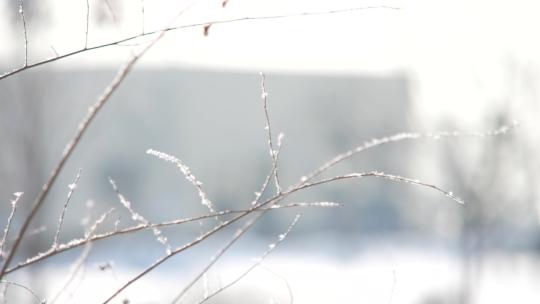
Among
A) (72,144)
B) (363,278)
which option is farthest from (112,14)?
(363,278)

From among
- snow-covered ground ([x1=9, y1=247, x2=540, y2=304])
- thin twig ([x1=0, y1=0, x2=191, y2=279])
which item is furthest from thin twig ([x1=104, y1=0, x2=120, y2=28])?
snow-covered ground ([x1=9, y1=247, x2=540, y2=304])

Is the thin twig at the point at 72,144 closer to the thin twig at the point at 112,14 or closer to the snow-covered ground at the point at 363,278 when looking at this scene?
the thin twig at the point at 112,14

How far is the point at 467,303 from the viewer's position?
14.9 metres

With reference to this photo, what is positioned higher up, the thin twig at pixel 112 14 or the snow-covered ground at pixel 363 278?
the thin twig at pixel 112 14

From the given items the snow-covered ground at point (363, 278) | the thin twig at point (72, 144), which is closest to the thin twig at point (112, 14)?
the thin twig at point (72, 144)

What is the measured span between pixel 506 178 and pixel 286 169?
22.9m

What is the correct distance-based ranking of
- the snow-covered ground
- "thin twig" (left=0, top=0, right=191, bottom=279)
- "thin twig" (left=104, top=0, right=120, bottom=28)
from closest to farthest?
1. "thin twig" (left=0, top=0, right=191, bottom=279)
2. "thin twig" (left=104, top=0, right=120, bottom=28)
3. the snow-covered ground

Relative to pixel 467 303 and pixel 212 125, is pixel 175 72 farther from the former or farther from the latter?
pixel 467 303

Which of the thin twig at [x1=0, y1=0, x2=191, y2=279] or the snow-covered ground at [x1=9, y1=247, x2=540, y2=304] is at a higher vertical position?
the thin twig at [x1=0, y1=0, x2=191, y2=279]

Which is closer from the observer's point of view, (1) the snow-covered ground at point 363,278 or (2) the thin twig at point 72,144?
(2) the thin twig at point 72,144

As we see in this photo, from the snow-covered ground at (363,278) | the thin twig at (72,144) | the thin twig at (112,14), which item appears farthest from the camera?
the snow-covered ground at (363,278)

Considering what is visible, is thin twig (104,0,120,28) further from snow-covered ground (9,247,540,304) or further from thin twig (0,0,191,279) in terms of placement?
snow-covered ground (9,247,540,304)

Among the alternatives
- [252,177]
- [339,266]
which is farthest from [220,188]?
[339,266]

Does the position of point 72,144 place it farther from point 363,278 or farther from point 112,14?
point 363,278
